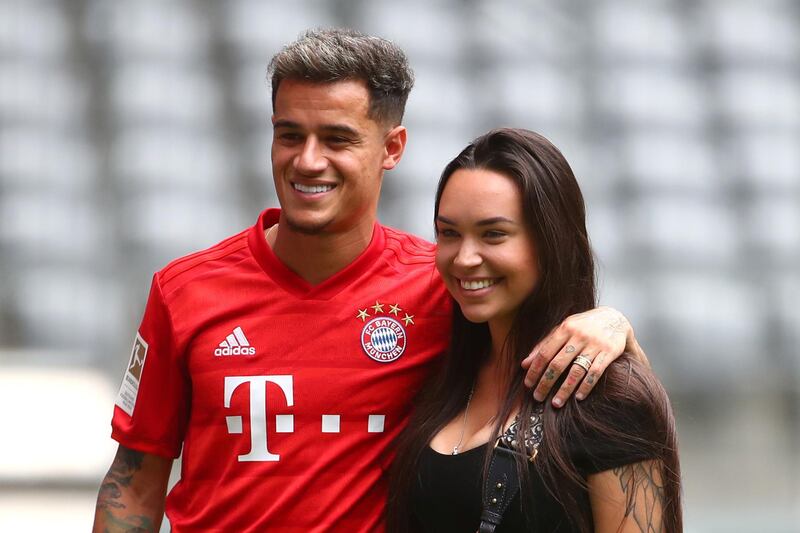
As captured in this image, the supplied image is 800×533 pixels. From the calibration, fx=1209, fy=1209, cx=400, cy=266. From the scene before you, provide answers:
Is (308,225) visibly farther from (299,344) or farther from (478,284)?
(478,284)

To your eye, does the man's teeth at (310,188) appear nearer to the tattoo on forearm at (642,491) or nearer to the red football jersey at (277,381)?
the red football jersey at (277,381)

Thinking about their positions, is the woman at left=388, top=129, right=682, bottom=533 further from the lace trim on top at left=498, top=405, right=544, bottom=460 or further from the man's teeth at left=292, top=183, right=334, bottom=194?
the man's teeth at left=292, top=183, right=334, bottom=194

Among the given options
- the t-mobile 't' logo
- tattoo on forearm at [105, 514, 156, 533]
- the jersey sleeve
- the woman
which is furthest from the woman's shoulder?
tattoo on forearm at [105, 514, 156, 533]

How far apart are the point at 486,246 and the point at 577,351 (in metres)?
0.22

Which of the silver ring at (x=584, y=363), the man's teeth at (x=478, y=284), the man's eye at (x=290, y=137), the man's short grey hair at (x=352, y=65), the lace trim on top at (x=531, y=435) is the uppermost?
the man's short grey hair at (x=352, y=65)

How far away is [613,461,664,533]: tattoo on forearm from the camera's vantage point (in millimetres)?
1779

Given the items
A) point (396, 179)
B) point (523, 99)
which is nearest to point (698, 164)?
point (523, 99)

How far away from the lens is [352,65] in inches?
83.7

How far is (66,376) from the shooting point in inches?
194

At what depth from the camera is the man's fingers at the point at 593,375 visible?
1.82 m

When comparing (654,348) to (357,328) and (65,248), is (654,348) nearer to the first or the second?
(65,248)

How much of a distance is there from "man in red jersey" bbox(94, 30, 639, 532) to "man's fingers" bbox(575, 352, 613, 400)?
409 mm

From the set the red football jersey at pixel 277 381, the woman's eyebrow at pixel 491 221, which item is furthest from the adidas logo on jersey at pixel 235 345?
the woman's eyebrow at pixel 491 221

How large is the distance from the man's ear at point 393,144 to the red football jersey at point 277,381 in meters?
0.14
